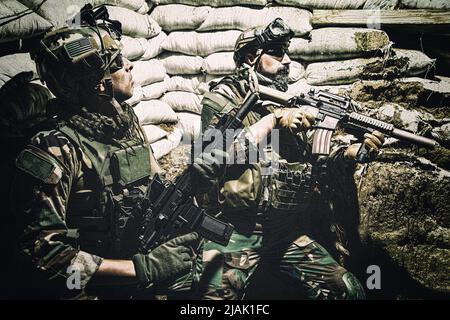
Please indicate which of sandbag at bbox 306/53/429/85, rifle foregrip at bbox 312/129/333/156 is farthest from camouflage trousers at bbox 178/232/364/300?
sandbag at bbox 306/53/429/85

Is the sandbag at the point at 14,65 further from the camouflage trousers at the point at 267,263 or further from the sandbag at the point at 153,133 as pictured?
the camouflage trousers at the point at 267,263

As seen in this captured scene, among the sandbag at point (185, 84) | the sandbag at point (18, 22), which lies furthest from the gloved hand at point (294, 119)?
the sandbag at point (18, 22)

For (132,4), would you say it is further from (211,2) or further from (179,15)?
(211,2)

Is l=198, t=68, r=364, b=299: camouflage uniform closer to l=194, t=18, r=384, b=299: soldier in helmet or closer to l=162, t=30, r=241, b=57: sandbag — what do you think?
l=194, t=18, r=384, b=299: soldier in helmet

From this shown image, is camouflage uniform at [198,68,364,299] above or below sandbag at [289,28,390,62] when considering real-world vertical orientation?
below

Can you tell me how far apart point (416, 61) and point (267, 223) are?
146 centimetres

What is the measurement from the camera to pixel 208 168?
2.48m

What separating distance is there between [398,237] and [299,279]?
2.32 feet

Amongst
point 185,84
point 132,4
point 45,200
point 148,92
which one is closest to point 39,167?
point 45,200

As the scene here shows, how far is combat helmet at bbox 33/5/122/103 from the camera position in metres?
2.17

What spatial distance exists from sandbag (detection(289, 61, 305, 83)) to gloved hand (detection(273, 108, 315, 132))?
32cm

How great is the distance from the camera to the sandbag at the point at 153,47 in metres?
2.78

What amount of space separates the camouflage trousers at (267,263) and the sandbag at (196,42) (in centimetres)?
125

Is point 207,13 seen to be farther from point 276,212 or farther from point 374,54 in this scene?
point 276,212
